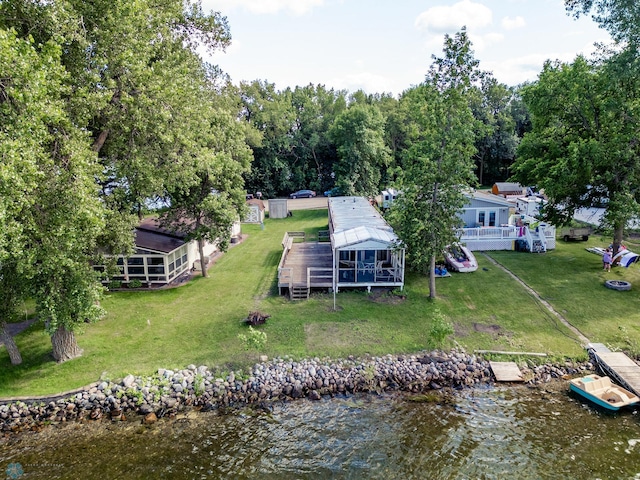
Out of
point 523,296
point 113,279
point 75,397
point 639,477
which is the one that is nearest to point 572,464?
point 639,477

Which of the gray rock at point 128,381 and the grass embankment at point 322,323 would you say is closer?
the gray rock at point 128,381

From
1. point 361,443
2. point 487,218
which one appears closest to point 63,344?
point 361,443

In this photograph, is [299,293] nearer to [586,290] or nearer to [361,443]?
[361,443]

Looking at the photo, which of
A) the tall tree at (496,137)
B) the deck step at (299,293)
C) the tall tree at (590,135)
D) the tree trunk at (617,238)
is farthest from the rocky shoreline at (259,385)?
the tall tree at (496,137)

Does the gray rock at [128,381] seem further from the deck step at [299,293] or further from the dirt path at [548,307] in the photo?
the dirt path at [548,307]

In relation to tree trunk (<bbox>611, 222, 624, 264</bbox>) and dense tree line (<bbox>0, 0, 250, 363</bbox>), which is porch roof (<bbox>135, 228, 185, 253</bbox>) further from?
tree trunk (<bbox>611, 222, 624, 264</bbox>)
